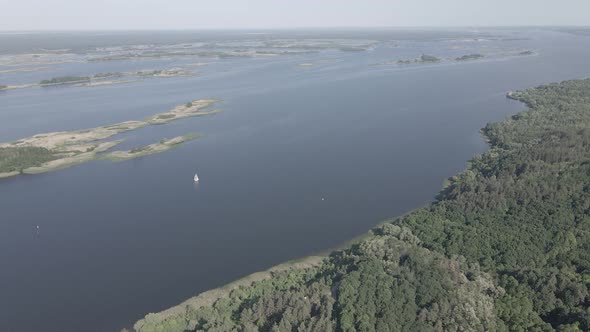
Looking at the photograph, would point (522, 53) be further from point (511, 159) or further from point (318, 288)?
point (318, 288)

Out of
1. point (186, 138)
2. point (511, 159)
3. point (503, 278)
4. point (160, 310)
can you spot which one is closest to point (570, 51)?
point (511, 159)

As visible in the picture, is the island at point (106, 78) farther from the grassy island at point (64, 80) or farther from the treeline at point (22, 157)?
the treeline at point (22, 157)

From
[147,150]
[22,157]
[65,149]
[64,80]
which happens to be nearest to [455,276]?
[147,150]

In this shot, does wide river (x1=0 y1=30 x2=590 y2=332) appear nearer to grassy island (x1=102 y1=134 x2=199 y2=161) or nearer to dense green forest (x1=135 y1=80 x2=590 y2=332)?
grassy island (x1=102 y1=134 x2=199 y2=161)

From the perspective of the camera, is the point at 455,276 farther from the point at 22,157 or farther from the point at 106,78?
the point at 106,78

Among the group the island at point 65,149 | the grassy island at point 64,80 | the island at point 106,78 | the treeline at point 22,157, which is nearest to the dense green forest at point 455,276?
the island at point 65,149

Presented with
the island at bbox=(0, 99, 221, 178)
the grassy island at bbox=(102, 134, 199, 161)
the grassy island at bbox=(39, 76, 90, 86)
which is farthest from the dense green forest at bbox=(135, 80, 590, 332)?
the grassy island at bbox=(39, 76, 90, 86)
